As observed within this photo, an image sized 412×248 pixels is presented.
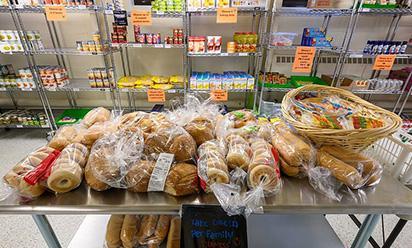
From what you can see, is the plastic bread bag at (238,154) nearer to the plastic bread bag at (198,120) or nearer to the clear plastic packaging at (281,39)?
the plastic bread bag at (198,120)

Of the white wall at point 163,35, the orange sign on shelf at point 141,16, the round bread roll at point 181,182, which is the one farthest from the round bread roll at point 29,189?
the white wall at point 163,35

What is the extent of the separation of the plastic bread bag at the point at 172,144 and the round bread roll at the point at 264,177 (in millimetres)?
220

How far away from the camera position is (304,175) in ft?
2.50

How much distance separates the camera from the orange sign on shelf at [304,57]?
215cm

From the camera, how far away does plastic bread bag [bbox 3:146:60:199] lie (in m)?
0.62

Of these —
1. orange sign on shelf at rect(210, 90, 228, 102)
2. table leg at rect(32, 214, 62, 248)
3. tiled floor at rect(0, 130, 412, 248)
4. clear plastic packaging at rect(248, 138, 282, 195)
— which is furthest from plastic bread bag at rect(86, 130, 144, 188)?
orange sign on shelf at rect(210, 90, 228, 102)

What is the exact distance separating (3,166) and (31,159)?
6.78 ft

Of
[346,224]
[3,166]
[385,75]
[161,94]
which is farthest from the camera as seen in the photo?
[385,75]

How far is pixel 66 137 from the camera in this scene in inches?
31.8

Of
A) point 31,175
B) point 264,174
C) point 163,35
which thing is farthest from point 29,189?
point 163,35

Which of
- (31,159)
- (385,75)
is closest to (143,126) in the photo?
(31,159)

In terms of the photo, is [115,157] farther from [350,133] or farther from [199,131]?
[350,133]

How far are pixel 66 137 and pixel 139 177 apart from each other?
1.21 feet

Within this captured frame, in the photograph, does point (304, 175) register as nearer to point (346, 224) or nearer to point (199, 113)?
point (199, 113)
